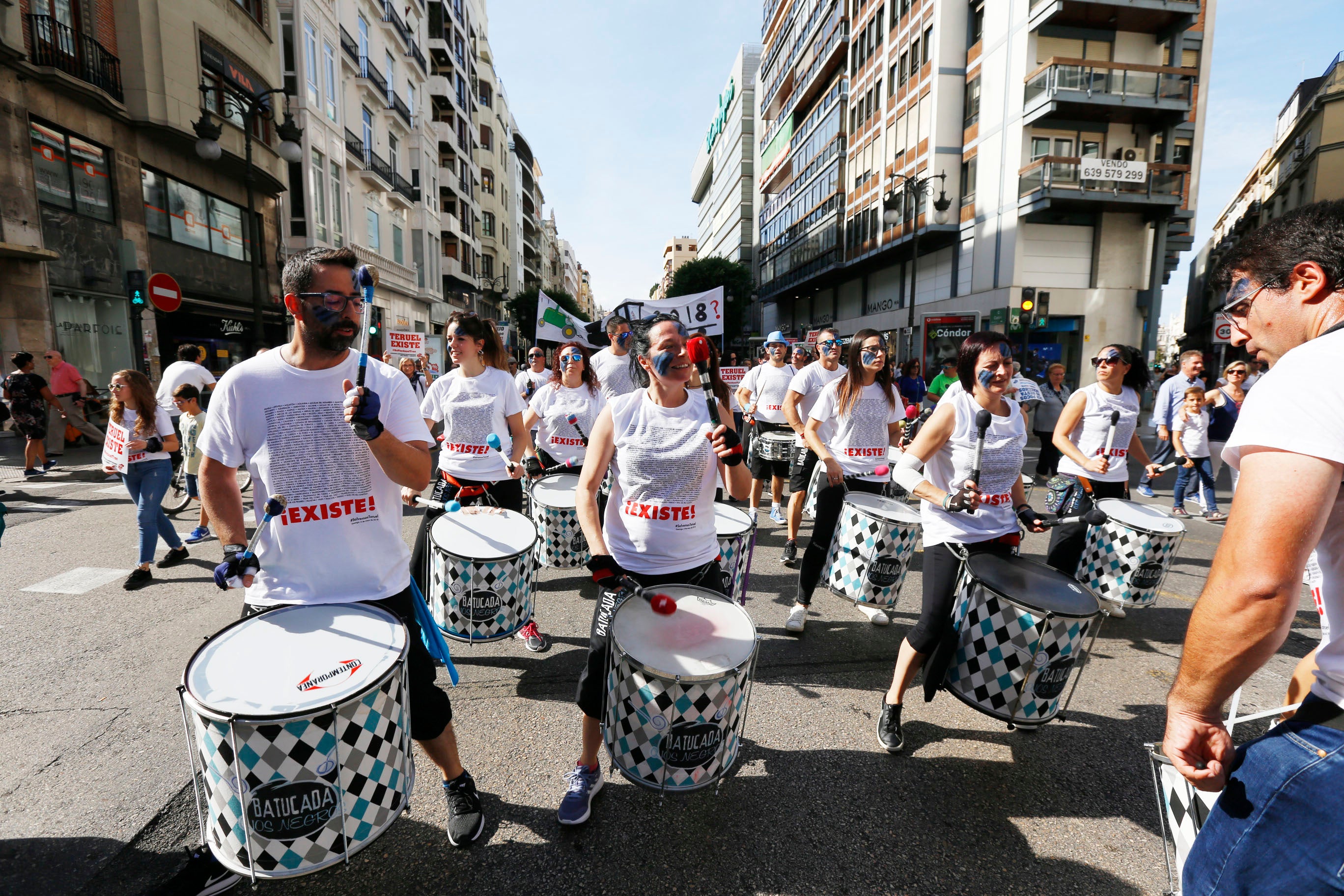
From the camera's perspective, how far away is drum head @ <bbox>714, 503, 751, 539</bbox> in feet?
13.0

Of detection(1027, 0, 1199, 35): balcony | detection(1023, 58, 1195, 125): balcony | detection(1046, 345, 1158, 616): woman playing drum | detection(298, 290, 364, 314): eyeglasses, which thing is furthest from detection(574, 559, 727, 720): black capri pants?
detection(1027, 0, 1199, 35): balcony

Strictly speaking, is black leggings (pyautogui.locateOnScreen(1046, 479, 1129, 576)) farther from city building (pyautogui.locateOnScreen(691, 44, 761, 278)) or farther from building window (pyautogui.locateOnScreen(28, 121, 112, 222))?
city building (pyautogui.locateOnScreen(691, 44, 761, 278))

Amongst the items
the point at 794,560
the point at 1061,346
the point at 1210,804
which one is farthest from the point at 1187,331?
the point at 1210,804

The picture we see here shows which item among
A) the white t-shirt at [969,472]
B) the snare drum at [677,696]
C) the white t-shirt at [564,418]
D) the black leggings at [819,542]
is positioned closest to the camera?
the snare drum at [677,696]

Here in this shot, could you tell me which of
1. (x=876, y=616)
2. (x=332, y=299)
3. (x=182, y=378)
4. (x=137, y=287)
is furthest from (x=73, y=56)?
(x=876, y=616)

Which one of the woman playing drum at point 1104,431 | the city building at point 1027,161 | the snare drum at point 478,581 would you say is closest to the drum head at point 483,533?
the snare drum at point 478,581

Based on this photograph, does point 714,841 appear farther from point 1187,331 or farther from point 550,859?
point 1187,331

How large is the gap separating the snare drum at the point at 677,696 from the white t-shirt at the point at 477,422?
2583 millimetres

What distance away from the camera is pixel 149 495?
18.9ft

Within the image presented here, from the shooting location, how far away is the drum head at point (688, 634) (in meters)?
2.24

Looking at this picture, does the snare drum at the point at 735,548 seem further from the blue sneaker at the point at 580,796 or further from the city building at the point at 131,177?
the city building at the point at 131,177

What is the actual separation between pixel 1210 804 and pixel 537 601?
438 centimetres

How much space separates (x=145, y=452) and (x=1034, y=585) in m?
6.95

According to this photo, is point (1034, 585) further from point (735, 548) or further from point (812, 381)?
point (812, 381)
